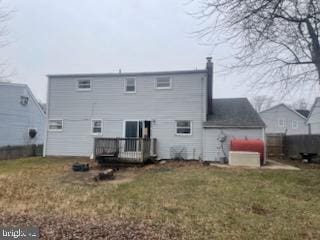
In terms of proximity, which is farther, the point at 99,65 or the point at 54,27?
the point at 99,65

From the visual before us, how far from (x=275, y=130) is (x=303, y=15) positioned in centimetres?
3754

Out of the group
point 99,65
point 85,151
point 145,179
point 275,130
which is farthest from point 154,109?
point 275,130

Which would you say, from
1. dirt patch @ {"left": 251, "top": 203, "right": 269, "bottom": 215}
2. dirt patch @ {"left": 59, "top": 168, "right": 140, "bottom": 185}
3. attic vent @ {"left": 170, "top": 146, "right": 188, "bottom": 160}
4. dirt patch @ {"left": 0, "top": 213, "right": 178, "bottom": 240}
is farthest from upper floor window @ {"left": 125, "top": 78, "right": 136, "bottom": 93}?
dirt patch @ {"left": 0, "top": 213, "right": 178, "bottom": 240}

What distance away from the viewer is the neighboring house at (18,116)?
26.1 meters

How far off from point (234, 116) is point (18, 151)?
47.6 feet

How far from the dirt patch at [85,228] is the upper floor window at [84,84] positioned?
15373mm

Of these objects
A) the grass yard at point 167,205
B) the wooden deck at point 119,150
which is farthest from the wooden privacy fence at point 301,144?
the wooden deck at point 119,150

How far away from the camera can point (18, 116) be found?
27.3 meters

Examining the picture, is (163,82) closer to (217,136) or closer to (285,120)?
(217,136)

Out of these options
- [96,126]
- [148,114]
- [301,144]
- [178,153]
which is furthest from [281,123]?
[96,126]

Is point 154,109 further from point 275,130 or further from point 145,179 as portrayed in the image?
point 275,130

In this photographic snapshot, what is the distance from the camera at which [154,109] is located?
21125 millimetres

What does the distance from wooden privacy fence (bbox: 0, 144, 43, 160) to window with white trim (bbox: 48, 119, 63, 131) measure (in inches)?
132

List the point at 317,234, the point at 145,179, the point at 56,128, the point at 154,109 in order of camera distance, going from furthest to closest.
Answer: the point at 56,128, the point at 154,109, the point at 145,179, the point at 317,234
